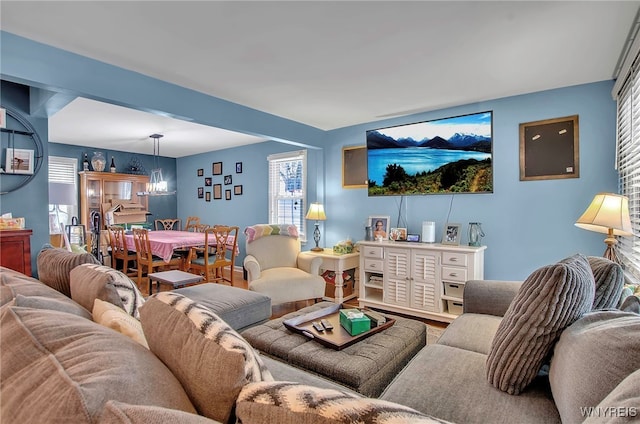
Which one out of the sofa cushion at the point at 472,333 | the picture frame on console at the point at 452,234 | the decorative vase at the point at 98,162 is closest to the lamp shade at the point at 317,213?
the picture frame on console at the point at 452,234

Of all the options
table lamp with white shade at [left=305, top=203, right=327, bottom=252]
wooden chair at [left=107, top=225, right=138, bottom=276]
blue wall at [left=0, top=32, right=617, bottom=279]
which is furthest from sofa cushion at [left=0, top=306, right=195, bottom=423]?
wooden chair at [left=107, top=225, right=138, bottom=276]

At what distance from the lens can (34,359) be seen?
0.66 meters

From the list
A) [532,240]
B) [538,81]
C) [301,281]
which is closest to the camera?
[538,81]

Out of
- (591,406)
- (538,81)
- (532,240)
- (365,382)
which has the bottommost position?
(365,382)

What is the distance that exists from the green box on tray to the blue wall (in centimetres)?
200

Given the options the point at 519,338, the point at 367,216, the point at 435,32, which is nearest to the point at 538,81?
the point at 435,32

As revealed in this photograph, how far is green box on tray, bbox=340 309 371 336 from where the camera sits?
1.94 m

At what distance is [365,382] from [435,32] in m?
2.04

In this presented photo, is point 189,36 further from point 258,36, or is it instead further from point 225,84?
point 225,84

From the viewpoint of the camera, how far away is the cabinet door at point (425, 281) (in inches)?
129

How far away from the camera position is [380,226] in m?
3.98

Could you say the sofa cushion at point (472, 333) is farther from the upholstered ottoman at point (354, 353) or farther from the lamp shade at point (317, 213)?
the lamp shade at point (317, 213)

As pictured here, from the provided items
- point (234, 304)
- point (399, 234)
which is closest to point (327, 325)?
point (234, 304)

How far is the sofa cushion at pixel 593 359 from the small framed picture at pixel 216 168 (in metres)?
5.94
